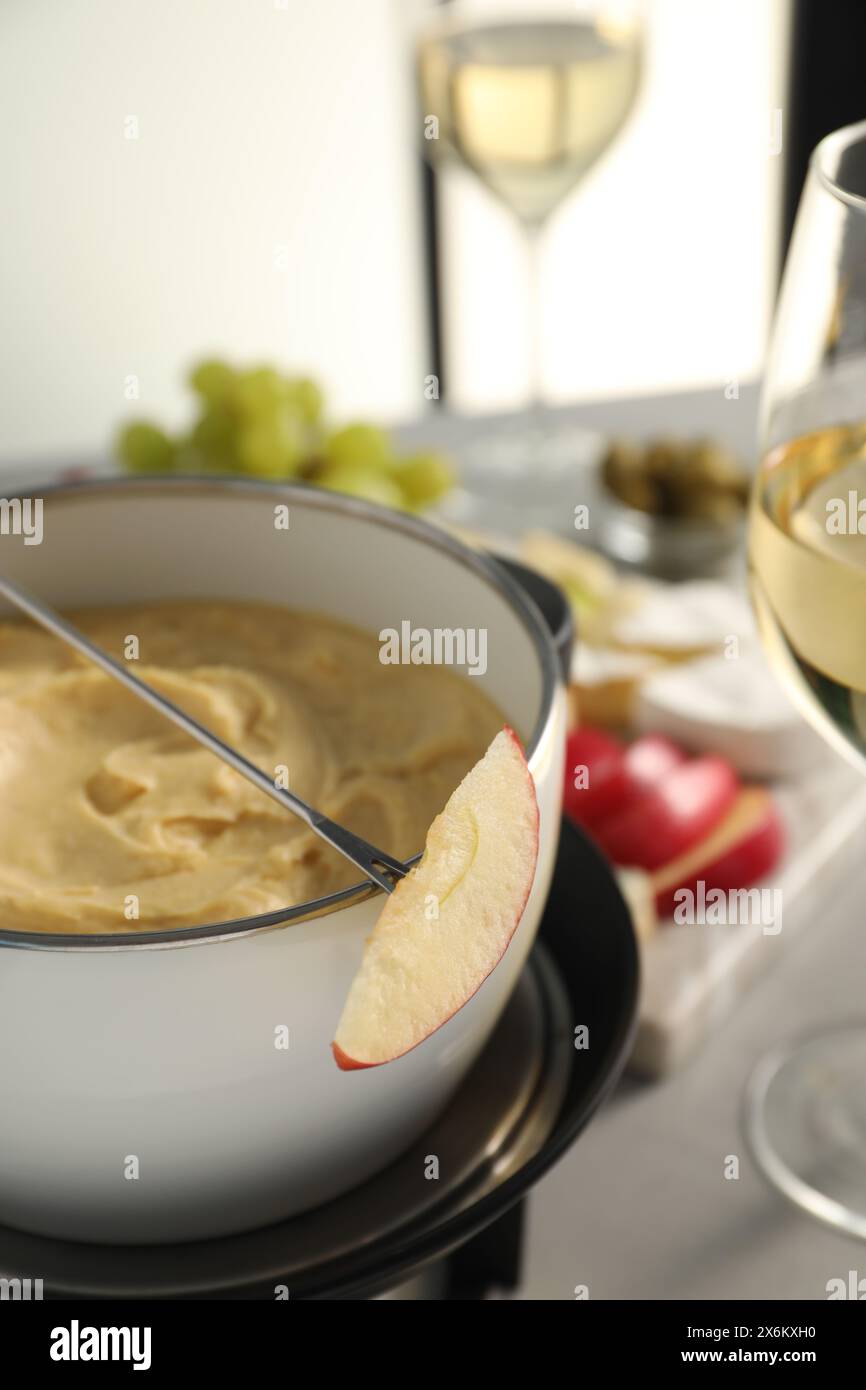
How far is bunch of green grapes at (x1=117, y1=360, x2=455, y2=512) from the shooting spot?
123cm

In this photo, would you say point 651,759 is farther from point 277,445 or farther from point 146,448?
point 146,448

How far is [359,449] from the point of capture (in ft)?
4.08

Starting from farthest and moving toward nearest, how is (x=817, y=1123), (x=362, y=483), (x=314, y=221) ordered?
(x=314, y=221) → (x=362, y=483) → (x=817, y=1123)

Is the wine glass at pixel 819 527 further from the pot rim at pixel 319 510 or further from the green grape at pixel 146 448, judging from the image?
the green grape at pixel 146 448

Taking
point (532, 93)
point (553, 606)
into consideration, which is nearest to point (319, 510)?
point (553, 606)

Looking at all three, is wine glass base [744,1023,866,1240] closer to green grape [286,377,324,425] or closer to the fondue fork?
the fondue fork

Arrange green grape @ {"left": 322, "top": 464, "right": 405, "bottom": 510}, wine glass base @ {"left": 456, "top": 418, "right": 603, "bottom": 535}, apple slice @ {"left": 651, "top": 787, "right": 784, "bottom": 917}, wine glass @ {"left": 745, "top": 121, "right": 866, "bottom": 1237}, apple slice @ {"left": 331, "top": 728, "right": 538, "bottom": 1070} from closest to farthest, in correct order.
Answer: apple slice @ {"left": 331, "top": 728, "right": 538, "bottom": 1070} → wine glass @ {"left": 745, "top": 121, "right": 866, "bottom": 1237} → apple slice @ {"left": 651, "top": 787, "right": 784, "bottom": 917} → green grape @ {"left": 322, "top": 464, "right": 405, "bottom": 510} → wine glass base @ {"left": 456, "top": 418, "right": 603, "bottom": 535}

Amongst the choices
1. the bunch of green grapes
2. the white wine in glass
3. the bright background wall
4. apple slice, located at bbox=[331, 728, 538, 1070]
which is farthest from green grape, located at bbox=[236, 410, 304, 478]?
the bright background wall

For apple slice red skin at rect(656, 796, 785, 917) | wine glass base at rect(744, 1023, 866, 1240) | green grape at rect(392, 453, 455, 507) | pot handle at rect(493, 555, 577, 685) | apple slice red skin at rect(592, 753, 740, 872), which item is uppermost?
green grape at rect(392, 453, 455, 507)

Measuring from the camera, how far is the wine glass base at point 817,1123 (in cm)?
72

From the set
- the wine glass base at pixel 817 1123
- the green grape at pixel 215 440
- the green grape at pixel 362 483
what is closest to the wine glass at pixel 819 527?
the wine glass base at pixel 817 1123

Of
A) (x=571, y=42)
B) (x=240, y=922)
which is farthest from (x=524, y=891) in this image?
(x=571, y=42)

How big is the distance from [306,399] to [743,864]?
0.59 metres

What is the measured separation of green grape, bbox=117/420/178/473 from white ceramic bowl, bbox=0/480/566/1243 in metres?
0.66
